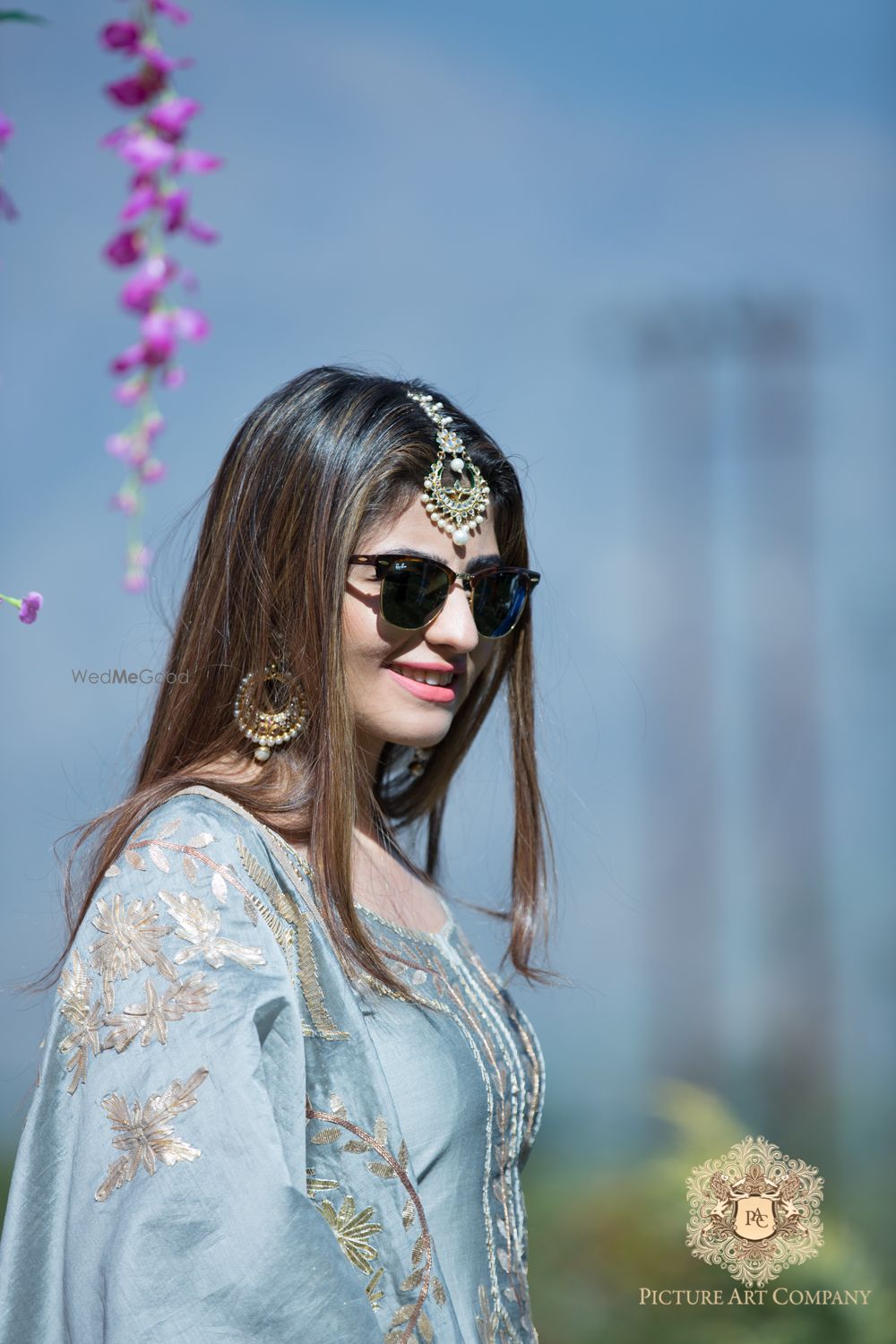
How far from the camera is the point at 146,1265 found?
3.51ft

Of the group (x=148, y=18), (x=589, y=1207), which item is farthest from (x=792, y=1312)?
(x=148, y=18)

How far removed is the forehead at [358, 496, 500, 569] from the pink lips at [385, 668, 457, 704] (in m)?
0.14

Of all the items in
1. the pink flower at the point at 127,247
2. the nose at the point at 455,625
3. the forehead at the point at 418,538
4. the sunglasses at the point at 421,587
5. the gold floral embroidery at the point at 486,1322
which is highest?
the pink flower at the point at 127,247

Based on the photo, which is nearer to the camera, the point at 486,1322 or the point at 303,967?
the point at 303,967

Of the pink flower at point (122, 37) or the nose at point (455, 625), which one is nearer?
the pink flower at point (122, 37)

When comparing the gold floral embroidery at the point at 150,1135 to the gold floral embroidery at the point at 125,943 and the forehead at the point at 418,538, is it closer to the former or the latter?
the gold floral embroidery at the point at 125,943

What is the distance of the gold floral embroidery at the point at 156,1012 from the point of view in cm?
114

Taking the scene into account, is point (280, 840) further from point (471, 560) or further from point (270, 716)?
point (471, 560)

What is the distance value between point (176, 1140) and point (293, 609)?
0.60 m

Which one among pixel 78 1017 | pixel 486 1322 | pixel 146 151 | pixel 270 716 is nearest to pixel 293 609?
pixel 270 716

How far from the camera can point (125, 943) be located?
3.90ft

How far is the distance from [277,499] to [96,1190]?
0.74 metres

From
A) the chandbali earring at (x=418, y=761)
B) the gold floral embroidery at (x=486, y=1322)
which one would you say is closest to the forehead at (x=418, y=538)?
the chandbali earring at (x=418, y=761)

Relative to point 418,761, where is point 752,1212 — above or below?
below
